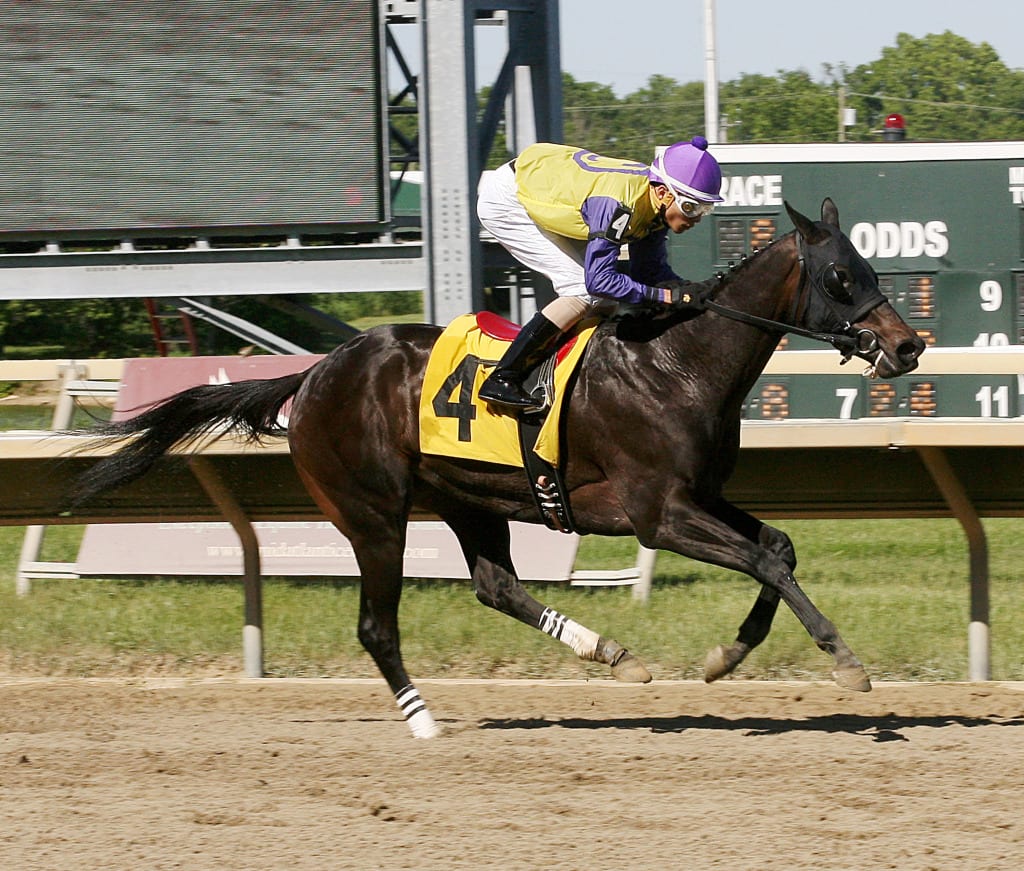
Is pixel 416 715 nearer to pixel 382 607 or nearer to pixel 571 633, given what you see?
pixel 382 607

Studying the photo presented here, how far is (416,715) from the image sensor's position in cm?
484

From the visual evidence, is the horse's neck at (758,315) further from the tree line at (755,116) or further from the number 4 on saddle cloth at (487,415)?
the tree line at (755,116)

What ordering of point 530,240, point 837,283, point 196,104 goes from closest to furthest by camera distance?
point 837,283
point 530,240
point 196,104

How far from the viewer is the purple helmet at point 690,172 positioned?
4.59 m

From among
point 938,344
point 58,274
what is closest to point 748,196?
point 938,344

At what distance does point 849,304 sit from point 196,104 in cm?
721

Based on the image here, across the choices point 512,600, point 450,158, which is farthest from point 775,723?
point 450,158

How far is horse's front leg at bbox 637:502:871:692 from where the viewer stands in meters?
4.33

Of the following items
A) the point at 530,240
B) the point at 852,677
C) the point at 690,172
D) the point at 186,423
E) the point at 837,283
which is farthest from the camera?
the point at 186,423

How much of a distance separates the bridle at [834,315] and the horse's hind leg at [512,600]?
3.68ft

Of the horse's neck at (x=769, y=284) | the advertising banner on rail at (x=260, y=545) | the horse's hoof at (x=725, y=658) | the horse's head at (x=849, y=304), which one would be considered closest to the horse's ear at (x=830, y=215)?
the horse's head at (x=849, y=304)

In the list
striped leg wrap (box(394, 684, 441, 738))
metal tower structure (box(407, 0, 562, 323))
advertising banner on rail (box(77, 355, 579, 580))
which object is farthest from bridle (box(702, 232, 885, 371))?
metal tower structure (box(407, 0, 562, 323))

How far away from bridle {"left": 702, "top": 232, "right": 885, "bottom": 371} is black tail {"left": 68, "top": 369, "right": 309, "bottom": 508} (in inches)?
68.2

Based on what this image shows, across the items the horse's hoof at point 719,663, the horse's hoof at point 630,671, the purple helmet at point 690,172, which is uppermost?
the purple helmet at point 690,172
